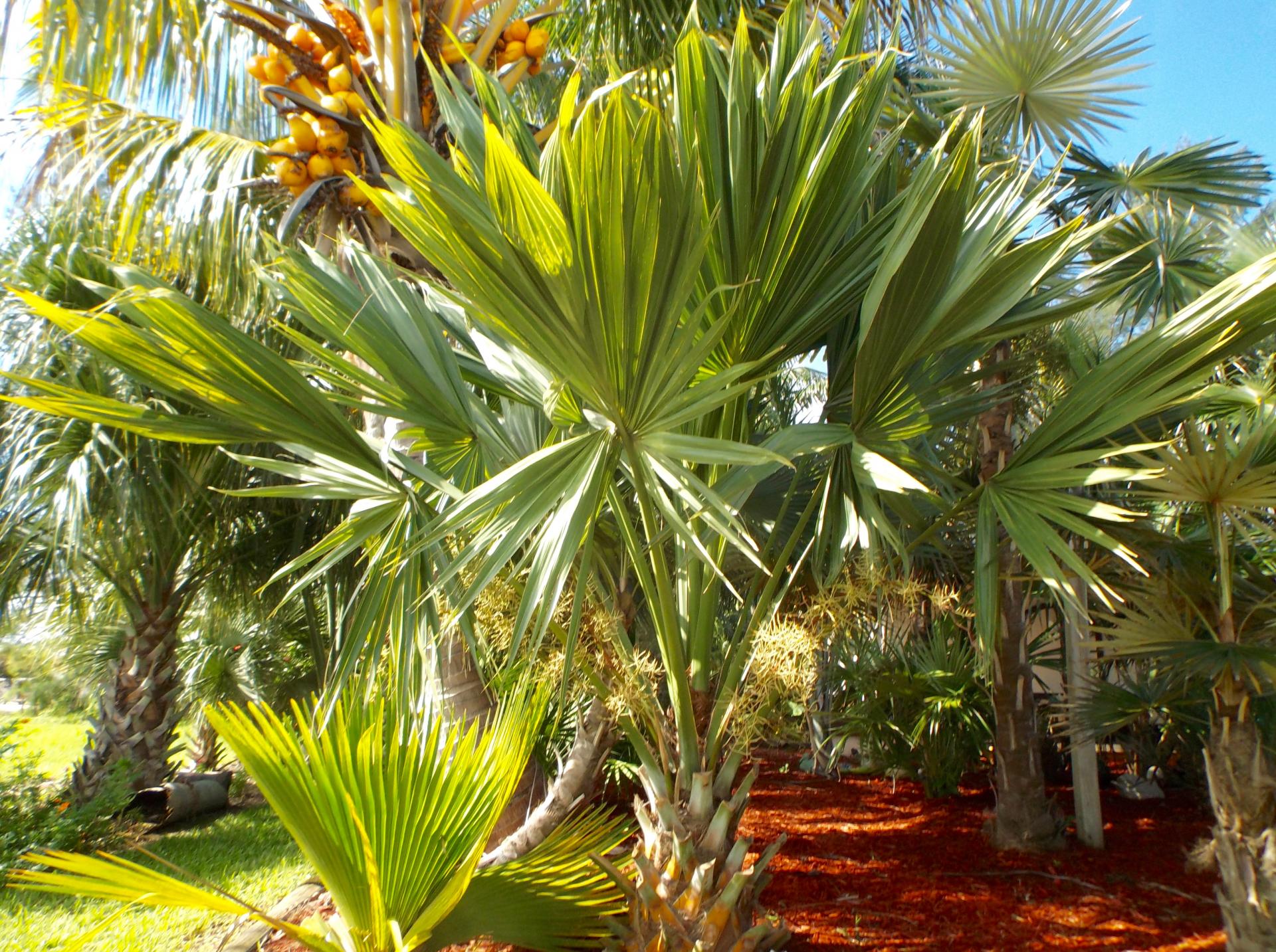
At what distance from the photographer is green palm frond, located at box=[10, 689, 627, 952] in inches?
A: 90.9

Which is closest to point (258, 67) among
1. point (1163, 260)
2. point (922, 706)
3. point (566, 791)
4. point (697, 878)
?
point (566, 791)

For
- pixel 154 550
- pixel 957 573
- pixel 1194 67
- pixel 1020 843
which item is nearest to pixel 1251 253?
pixel 1194 67

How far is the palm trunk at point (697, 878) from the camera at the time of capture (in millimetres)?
2797

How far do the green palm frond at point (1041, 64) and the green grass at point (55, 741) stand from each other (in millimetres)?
7509

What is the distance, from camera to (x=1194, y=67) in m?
5.40

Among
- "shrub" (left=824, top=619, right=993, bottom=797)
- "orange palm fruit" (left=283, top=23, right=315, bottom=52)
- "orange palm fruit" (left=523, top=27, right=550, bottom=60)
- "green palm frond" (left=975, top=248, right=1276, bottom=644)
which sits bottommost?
"shrub" (left=824, top=619, right=993, bottom=797)

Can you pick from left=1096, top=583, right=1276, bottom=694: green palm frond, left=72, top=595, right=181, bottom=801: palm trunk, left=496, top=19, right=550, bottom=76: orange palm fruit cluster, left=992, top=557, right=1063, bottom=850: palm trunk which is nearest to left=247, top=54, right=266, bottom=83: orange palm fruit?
left=496, top=19, right=550, bottom=76: orange palm fruit cluster

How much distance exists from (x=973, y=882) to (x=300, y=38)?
5004mm

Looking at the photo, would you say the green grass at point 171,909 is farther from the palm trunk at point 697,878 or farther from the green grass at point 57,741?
the palm trunk at point 697,878

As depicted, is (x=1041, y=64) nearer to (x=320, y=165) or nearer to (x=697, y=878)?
(x=320, y=165)

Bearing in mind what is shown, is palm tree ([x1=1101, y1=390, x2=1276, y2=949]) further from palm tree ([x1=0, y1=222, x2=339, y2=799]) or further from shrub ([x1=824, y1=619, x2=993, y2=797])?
palm tree ([x1=0, y1=222, x2=339, y2=799])

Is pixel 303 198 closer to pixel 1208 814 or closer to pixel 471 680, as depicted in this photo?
Answer: pixel 471 680

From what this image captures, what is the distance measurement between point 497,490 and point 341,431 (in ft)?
2.94

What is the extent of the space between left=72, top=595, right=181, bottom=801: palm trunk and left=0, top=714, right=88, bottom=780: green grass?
60cm
